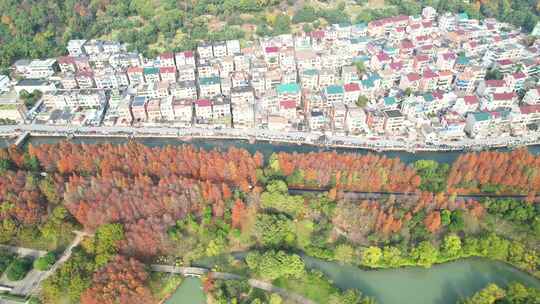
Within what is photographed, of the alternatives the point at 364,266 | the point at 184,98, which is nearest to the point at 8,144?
the point at 184,98

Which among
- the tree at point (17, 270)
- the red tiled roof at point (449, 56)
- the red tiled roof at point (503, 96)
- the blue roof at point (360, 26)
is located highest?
the blue roof at point (360, 26)

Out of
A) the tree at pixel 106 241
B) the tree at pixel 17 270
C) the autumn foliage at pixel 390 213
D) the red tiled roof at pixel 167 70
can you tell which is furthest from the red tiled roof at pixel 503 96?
the tree at pixel 17 270

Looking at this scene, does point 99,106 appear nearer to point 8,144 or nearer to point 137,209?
point 8,144

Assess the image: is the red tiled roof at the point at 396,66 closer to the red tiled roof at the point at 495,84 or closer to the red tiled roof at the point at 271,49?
the red tiled roof at the point at 495,84

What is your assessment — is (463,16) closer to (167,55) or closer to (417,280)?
(167,55)

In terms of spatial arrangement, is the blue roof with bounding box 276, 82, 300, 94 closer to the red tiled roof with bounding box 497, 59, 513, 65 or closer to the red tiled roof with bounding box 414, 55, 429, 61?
the red tiled roof with bounding box 414, 55, 429, 61

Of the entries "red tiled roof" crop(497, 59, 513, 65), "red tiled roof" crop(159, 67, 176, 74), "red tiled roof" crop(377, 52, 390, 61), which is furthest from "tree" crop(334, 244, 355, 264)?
"red tiled roof" crop(497, 59, 513, 65)
